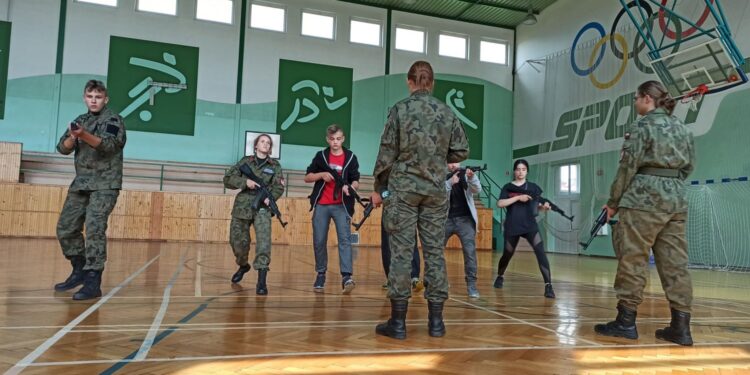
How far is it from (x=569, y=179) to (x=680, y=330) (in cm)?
1652

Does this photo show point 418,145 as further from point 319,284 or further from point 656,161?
point 319,284

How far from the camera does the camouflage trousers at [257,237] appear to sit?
4.91 metres

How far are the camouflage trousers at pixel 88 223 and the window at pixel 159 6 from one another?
1598cm

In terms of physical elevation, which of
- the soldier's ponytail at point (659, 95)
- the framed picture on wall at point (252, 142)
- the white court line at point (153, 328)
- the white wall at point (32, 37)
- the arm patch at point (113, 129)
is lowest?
the white court line at point (153, 328)

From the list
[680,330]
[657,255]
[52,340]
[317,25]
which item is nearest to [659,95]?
[657,255]

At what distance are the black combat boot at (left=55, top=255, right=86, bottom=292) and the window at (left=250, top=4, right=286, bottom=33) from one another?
1613 centimetres

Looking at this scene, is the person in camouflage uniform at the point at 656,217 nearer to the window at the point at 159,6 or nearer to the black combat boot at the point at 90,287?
the black combat boot at the point at 90,287

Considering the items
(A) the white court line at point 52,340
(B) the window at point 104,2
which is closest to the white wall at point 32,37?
(B) the window at point 104,2

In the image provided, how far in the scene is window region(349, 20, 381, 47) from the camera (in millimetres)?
20453

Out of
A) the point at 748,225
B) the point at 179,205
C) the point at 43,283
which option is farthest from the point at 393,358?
the point at 179,205

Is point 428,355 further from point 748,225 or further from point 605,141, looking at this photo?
Result: point 605,141

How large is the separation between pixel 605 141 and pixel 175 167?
14876 millimetres

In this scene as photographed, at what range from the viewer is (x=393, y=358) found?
2.63m

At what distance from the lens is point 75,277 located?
184 inches
